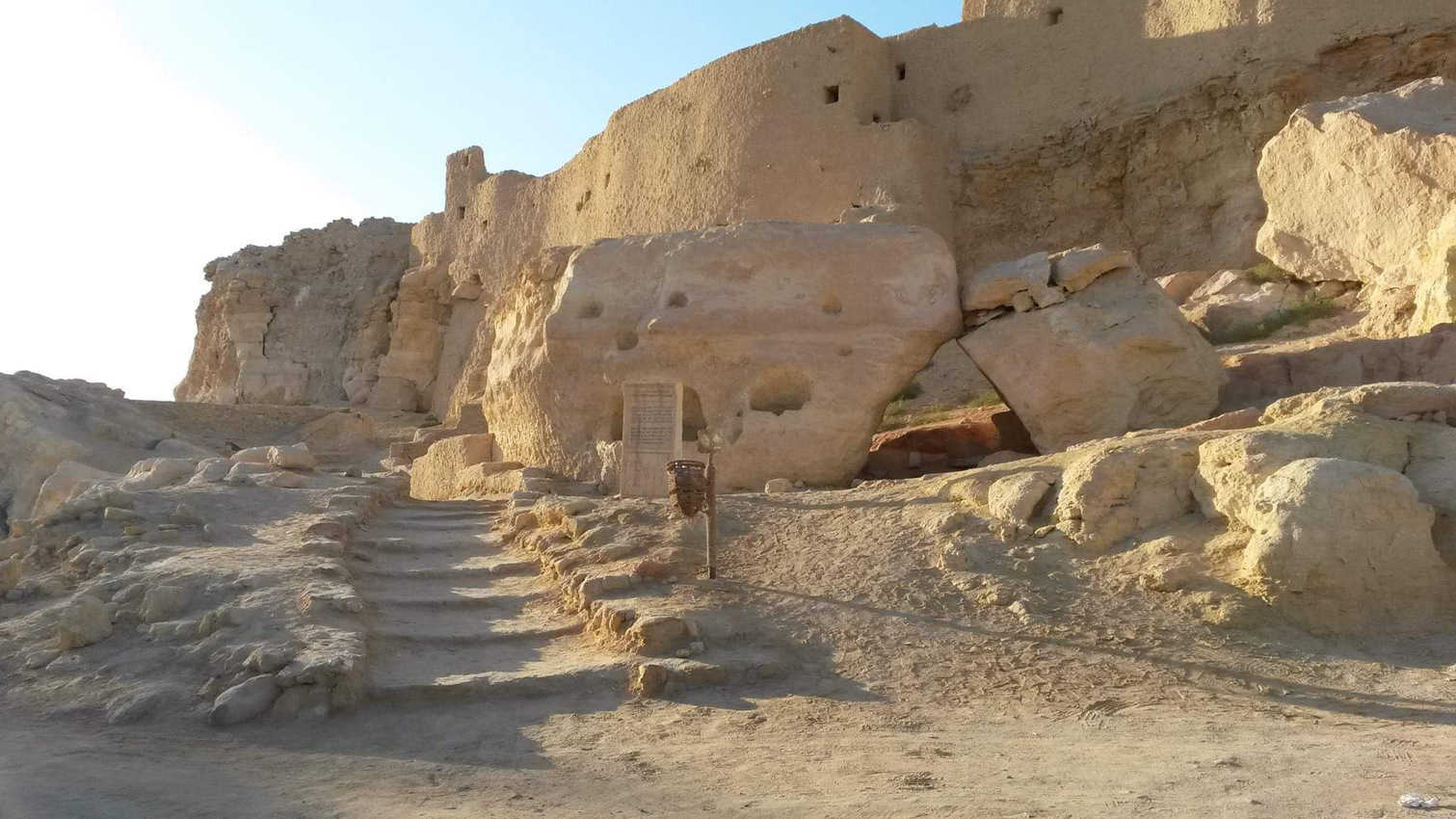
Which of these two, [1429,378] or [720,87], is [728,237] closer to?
[1429,378]

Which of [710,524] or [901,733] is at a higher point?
[710,524]

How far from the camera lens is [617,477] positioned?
32.7ft

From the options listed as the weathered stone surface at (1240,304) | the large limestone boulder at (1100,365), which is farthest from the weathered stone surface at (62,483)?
the weathered stone surface at (1240,304)

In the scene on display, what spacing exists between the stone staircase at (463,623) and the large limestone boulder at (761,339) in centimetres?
245

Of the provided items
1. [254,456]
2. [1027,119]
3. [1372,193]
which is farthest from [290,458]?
[1027,119]

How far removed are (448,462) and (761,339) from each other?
416 centimetres

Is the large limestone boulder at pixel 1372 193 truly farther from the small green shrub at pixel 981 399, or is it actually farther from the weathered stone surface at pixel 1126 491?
the weathered stone surface at pixel 1126 491

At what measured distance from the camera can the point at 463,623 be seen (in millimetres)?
6215

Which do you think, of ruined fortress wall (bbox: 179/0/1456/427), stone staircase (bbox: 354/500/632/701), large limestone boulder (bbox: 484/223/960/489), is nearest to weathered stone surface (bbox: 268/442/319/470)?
stone staircase (bbox: 354/500/632/701)

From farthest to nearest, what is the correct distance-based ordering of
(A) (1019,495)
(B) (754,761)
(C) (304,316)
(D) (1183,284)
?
(C) (304,316) < (D) (1183,284) < (A) (1019,495) < (B) (754,761)

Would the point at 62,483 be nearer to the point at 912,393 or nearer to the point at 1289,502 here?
the point at 912,393

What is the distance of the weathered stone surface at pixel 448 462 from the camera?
12195 millimetres

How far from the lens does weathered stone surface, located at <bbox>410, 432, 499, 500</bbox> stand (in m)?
12.2

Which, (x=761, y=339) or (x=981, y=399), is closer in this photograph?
(x=761, y=339)
